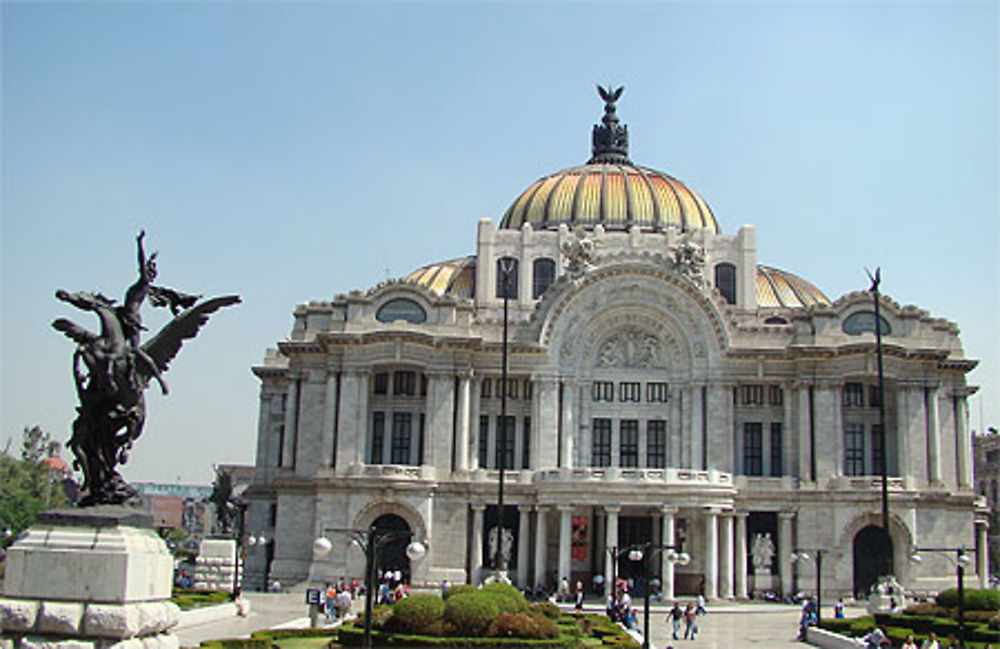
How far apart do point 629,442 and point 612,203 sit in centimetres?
1801

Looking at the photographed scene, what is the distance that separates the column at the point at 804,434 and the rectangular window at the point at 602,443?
36.6 ft

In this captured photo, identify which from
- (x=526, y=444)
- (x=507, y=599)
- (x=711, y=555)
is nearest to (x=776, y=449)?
(x=711, y=555)

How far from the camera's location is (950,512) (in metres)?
64.8

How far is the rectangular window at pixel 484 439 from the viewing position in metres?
67.9

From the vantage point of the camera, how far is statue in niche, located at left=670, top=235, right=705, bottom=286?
6756 centimetres

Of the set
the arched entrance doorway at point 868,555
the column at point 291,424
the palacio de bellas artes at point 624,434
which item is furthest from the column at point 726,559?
the column at point 291,424

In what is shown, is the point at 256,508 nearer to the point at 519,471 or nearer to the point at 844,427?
the point at 519,471

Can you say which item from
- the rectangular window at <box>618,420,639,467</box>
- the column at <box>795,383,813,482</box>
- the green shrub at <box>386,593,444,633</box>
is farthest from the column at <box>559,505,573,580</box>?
the green shrub at <box>386,593,444,633</box>

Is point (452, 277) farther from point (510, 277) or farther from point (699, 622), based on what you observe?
point (699, 622)

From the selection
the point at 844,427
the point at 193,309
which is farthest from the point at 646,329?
the point at 193,309

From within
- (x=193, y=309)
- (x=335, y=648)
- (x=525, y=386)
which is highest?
(x=525, y=386)

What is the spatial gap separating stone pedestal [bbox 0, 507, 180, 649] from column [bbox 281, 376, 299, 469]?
176ft

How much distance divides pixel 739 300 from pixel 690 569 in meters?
Answer: 19.5

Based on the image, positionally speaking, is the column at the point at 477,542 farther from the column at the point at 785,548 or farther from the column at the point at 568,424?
the column at the point at 785,548
